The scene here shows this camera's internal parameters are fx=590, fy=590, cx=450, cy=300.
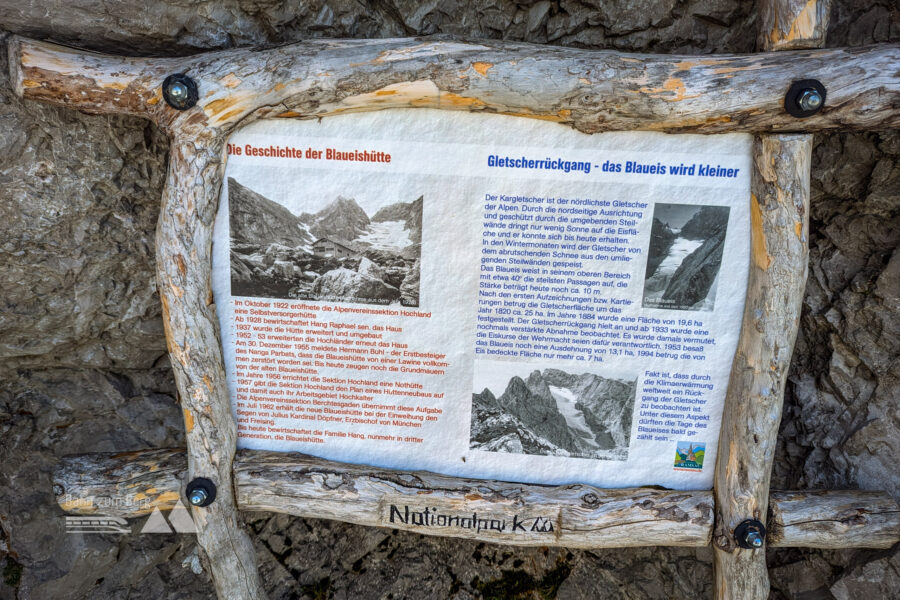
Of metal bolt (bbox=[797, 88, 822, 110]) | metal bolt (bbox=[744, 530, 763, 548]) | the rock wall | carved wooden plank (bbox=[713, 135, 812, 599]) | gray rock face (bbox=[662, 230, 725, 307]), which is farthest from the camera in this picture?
the rock wall

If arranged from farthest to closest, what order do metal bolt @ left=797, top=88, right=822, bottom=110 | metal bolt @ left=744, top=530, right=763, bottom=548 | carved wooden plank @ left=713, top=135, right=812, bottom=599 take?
metal bolt @ left=744, top=530, right=763, bottom=548 < carved wooden plank @ left=713, top=135, right=812, bottom=599 < metal bolt @ left=797, top=88, right=822, bottom=110

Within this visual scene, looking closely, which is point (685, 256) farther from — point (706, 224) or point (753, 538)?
point (753, 538)

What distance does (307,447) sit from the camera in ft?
7.84

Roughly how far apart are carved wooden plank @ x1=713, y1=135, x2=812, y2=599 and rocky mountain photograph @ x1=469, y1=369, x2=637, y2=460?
389mm

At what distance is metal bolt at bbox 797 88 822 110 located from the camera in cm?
187

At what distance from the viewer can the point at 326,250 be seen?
2199mm

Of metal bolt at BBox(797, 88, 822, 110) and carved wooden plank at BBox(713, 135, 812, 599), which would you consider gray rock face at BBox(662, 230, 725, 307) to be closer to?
carved wooden plank at BBox(713, 135, 812, 599)


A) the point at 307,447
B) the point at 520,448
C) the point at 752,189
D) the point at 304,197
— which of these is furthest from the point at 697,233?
the point at 307,447

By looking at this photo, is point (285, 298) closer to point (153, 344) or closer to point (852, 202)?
point (153, 344)

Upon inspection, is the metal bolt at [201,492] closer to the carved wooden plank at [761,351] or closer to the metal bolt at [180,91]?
the metal bolt at [180,91]

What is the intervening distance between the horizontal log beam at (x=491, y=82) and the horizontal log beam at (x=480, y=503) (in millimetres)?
1354

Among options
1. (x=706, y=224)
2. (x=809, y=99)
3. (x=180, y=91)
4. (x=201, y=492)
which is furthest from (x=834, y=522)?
(x=180, y=91)

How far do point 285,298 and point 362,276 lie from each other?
31 centimetres

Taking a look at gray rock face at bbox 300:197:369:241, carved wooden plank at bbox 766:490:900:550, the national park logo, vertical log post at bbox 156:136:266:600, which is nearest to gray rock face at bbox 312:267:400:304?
gray rock face at bbox 300:197:369:241
